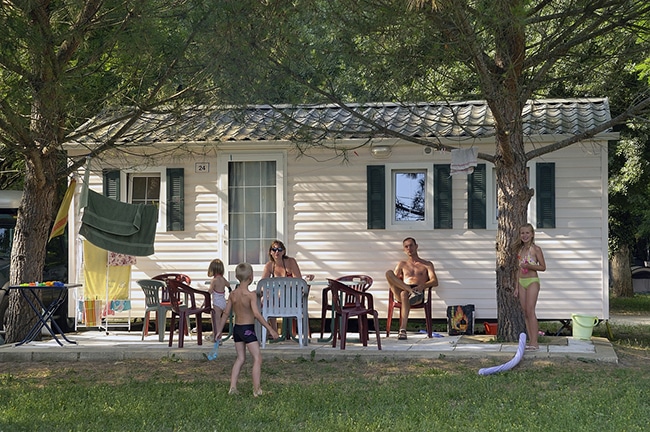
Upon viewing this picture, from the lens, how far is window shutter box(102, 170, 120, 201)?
1269cm

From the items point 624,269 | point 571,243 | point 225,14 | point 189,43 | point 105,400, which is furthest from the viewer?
point 624,269

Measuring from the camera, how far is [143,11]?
876cm

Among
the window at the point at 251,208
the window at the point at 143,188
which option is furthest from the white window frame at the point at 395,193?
the window at the point at 143,188

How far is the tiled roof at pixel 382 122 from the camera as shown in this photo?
1155 cm

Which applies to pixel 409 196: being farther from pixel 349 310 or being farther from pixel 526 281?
pixel 526 281

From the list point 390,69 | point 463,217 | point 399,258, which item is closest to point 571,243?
point 463,217

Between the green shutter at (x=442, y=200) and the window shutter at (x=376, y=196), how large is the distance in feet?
2.26

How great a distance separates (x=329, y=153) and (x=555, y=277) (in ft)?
11.3

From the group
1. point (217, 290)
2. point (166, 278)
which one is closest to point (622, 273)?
point (166, 278)

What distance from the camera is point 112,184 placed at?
12.7 m

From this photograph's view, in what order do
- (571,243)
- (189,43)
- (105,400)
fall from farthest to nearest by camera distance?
1. (571,243)
2. (189,43)
3. (105,400)

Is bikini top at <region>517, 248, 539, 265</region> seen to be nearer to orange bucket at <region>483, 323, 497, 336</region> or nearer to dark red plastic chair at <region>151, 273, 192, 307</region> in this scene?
orange bucket at <region>483, 323, 497, 336</region>

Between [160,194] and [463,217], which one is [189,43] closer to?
[160,194]

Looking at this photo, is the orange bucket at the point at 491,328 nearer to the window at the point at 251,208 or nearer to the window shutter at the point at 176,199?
the window at the point at 251,208
